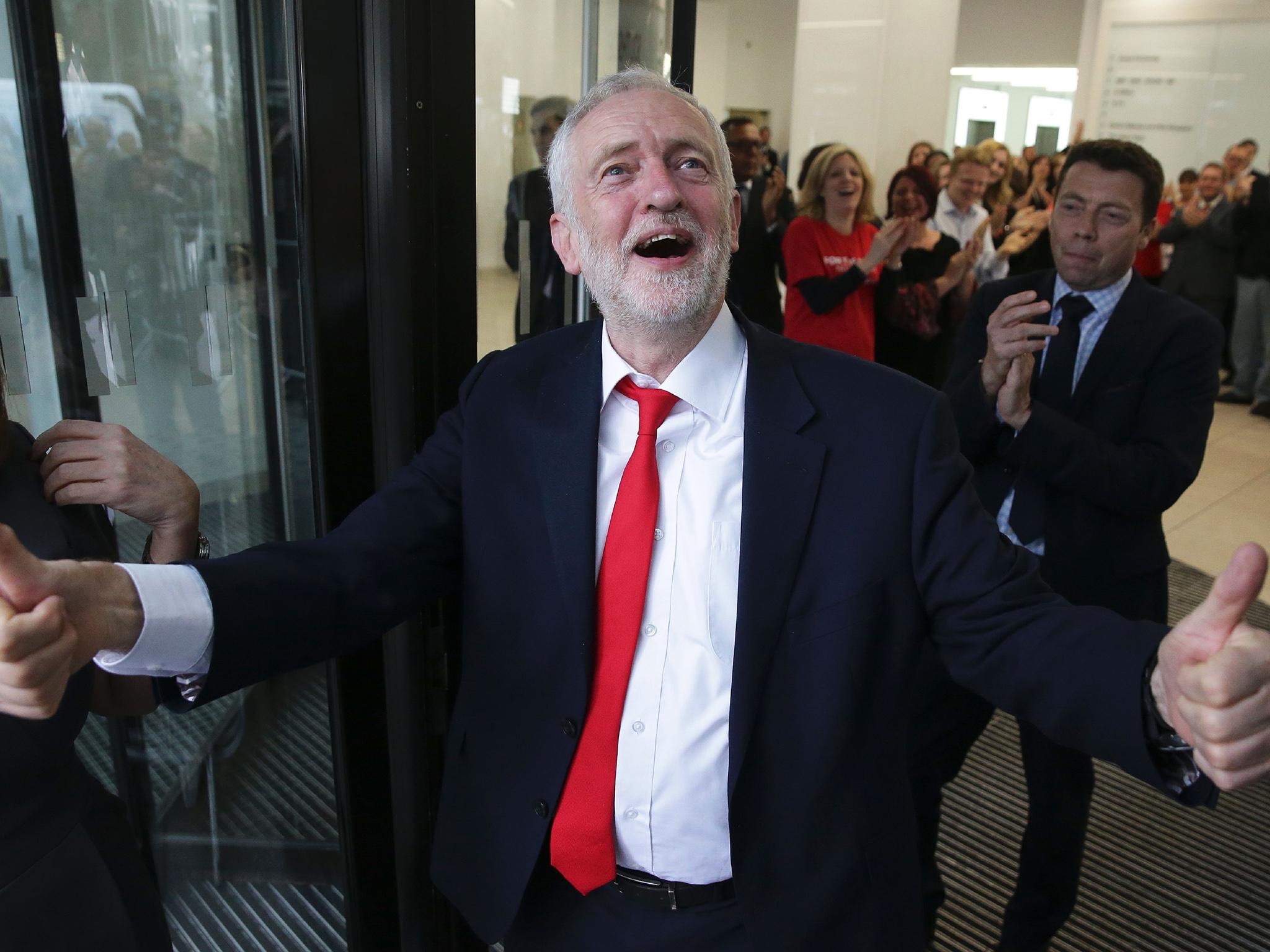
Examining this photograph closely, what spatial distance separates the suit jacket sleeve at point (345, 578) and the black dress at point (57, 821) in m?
0.15

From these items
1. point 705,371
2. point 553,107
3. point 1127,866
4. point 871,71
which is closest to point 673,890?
point 705,371

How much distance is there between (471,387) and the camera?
1.45 m

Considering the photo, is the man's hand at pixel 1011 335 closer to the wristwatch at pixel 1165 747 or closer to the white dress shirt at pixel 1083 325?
the white dress shirt at pixel 1083 325

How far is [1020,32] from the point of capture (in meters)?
11.6

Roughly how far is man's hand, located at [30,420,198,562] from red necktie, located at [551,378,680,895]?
20.2 inches

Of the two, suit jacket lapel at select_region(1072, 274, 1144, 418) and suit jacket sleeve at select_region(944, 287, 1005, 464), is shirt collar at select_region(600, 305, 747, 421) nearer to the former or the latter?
suit jacket sleeve at select_region(944, 287, 1005, 464)

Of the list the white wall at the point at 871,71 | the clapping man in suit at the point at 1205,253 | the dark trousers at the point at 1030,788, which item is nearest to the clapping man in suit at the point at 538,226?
the dark trousers at the point at 1030,788

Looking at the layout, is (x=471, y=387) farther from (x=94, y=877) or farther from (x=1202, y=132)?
(x=1202, y=132)

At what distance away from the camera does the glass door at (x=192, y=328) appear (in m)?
1.27

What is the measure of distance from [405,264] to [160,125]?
1.24ft

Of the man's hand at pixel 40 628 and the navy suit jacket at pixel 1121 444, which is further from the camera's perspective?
the navy suit jacket at pixel 1121 444

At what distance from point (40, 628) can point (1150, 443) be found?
6.34 feet

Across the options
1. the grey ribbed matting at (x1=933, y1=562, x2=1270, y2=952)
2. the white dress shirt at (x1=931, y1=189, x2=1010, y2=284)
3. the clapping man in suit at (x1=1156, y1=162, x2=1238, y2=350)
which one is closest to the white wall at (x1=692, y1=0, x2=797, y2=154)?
the clapping man in suit at (x1=1156, y1=162, x2=1238, y2=350)

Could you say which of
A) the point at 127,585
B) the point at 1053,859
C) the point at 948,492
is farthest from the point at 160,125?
the point at 1053,859
